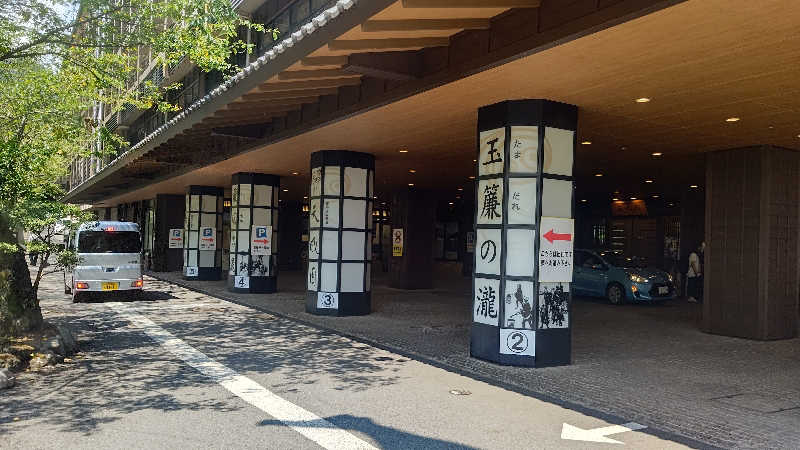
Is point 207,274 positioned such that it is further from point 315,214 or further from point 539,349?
point 539,349

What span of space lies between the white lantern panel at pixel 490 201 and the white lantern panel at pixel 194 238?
17126mm

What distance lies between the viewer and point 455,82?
25.9 ft

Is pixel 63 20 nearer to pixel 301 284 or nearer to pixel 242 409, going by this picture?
pixel 242 409

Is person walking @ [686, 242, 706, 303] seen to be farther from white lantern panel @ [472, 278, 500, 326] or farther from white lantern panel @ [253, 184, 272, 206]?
white lantern panel @ [253, 184, 272, 206]

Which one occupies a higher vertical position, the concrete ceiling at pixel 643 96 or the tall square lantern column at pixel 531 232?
the concrete ceiling at pixel 643 96

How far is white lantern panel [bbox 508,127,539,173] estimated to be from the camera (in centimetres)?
860

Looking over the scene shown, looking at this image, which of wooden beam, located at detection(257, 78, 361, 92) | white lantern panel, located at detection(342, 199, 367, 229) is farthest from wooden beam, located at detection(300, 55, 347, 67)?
white lantern panel, located at detection(342, 199, 367, 229)

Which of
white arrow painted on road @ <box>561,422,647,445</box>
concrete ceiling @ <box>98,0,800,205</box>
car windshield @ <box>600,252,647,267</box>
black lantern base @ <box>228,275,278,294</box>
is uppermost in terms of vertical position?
concrete ceiling @ <box>98,0,800,205</box>

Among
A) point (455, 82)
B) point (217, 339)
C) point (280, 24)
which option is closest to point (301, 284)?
point (280, 24)

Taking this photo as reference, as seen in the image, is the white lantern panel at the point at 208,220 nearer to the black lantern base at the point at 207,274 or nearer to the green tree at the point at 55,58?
the black lantern base at the point at 207,274

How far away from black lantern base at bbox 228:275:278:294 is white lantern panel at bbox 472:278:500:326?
11.4m

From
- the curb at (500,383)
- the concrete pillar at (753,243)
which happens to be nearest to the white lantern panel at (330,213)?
the curb at (500,383)

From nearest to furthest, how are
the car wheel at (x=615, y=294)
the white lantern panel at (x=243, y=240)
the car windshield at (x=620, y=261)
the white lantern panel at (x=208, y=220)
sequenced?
the car wheel at (x=615, y=294) → the car windshield at (x=620, y=261) → the white lantern panel at (x=243, y=240) → the white lantern panel at (x=208, y=220)

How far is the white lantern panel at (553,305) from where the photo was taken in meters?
8.59
